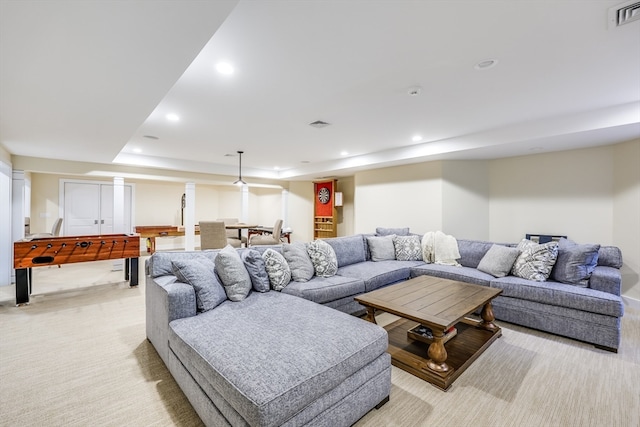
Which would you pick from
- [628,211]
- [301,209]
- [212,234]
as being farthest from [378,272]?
[301,209]

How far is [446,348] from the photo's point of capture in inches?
99.7

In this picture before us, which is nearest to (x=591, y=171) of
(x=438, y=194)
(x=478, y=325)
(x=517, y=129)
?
(x=517, y=129)

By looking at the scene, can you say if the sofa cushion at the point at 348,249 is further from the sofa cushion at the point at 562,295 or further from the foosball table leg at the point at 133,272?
the foosball table leg at the point at 133,272

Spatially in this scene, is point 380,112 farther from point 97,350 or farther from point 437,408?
point 97,350

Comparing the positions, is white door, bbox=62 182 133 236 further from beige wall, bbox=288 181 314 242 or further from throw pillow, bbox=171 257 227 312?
throw pillow, bbox=171 257 227 312

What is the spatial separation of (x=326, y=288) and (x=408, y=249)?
203 centimetres

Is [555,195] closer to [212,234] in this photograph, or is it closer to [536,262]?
[536,262]

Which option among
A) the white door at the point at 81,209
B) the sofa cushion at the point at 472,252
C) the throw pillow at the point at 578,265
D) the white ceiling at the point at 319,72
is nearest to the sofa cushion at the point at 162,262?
the white ceiling at the point at 319,72

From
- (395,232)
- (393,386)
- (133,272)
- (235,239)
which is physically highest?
(395,232)

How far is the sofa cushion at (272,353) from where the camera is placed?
1.26 metres

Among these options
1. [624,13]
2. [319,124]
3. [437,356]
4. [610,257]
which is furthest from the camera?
[319,124]

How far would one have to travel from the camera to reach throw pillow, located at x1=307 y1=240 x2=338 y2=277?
3326 mm

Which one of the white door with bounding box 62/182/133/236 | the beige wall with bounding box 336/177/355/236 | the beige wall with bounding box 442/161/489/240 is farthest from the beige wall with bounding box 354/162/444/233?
the white door with bounding box 62/182/133/236

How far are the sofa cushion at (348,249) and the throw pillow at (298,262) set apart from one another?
2.44 feet
